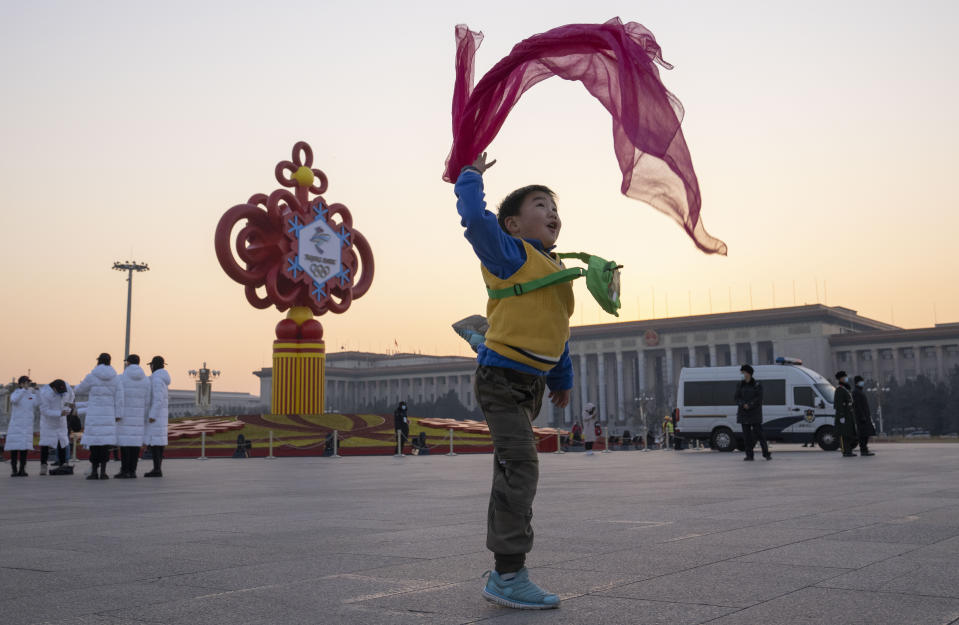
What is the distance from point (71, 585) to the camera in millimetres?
3705

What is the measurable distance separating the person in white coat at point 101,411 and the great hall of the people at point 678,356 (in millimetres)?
65505

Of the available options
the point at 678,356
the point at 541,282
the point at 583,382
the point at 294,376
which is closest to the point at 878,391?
the point at 678,356

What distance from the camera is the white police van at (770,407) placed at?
79.6 feet

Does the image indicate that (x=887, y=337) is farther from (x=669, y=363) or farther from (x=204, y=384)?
(x=204, y=384)

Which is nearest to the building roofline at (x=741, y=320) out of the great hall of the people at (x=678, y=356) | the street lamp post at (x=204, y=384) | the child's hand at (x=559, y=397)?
the great hall of the people at (x=678, y=356)

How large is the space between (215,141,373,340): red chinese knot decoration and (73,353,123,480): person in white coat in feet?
61.1

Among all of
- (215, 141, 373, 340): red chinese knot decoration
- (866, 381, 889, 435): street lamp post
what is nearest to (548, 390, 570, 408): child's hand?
(215, 141, 373, 340): red chinese knot decoration

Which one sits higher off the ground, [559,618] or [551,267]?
[551,267]

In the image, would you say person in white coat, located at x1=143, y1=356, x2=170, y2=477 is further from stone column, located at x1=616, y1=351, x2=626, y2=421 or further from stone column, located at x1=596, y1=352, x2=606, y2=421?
stone column, located at x1=596, y1=352, x2=606, y2=421

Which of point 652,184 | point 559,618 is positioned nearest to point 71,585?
point 559,618

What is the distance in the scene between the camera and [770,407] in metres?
24.9

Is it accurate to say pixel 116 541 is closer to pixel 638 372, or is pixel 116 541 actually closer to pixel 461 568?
pixel 461 568

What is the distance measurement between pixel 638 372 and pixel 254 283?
76.4 metres

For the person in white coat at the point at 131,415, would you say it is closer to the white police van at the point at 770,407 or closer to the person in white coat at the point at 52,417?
the person in white coat at the point at 52,417
